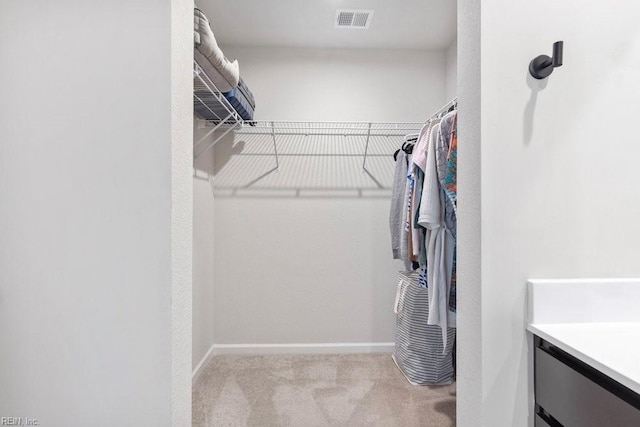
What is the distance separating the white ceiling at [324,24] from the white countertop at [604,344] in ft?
6.51

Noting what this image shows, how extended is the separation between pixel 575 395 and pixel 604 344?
137 millimetres

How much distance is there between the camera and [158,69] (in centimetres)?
89

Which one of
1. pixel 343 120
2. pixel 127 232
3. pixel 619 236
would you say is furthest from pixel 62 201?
pixel 343 120

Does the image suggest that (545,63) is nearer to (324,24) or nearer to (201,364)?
(324,24)

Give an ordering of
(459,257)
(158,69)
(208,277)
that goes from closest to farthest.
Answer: (158,69)
(459,257)
(208,277)

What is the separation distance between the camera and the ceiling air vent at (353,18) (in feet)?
7.09

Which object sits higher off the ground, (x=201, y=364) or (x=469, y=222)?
(x=469, y=222)

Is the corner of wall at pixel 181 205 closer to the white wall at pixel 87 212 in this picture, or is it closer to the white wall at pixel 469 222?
the white wall at pixel 87 212

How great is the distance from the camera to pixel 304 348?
2682mm

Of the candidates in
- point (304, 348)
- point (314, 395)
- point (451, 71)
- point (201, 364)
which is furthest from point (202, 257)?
point (451, 71)

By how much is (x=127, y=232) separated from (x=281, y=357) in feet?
6.69

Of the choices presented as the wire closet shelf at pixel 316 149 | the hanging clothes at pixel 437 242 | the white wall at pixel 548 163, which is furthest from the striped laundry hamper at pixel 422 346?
the white wall at pixel 548 163

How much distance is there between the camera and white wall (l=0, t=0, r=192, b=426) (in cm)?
89

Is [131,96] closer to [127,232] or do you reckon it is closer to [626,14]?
[127,232]
